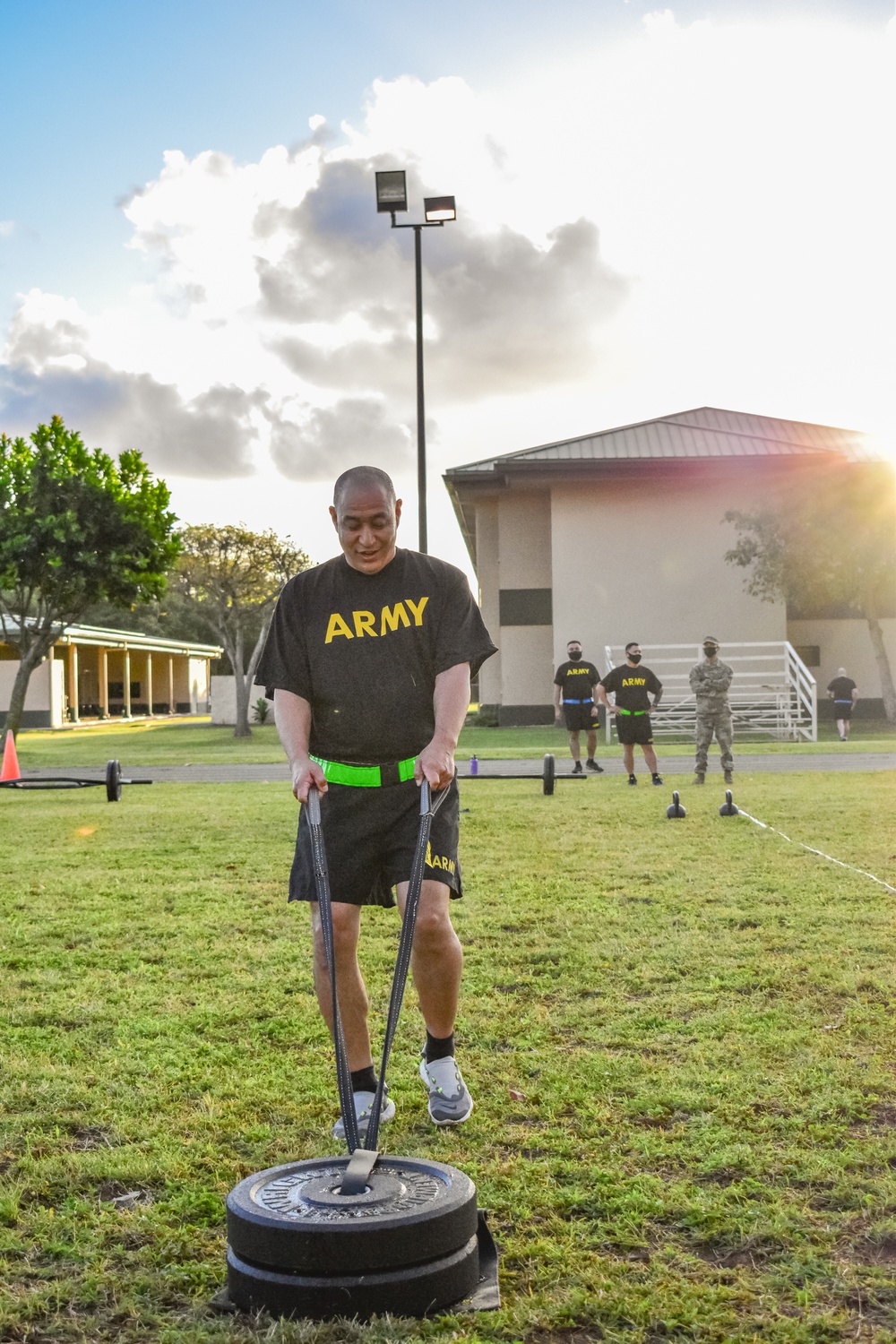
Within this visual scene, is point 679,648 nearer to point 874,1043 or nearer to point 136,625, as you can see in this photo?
point 874,1043

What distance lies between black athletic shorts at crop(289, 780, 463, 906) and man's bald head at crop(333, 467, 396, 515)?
870 mm

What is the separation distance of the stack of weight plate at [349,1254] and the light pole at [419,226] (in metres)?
15.4

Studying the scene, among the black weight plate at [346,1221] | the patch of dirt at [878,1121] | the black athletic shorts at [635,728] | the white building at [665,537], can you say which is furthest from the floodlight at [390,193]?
the black weight plate at [346,1221]

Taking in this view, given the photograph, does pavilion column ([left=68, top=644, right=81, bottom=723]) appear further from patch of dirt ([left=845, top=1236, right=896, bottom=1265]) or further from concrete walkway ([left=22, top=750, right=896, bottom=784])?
patch of dirt ([left=845, top=1236, right=896, bottom=1265])

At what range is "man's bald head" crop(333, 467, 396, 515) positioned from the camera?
3.71m

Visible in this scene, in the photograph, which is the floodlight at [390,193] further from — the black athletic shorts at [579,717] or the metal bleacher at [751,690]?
the metal bleacher at [751,690]

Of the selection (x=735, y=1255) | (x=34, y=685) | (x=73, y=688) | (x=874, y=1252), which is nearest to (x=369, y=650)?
(x=735, y=1255)

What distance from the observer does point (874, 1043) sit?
4648 mm

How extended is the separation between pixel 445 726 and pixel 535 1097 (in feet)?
4.42

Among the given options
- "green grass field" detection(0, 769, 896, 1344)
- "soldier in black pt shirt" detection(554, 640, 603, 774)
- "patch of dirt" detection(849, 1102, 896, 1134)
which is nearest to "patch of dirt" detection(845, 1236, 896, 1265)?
"green grass field" detection(0, 769, 896, 1344)

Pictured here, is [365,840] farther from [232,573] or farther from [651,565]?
[232,573]

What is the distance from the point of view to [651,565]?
33.6m

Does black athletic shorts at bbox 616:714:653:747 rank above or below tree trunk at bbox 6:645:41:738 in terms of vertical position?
below

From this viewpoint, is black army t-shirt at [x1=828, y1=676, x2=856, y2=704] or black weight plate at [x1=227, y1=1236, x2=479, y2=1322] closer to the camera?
black weight plate at [x1=227, y1=1236, x2=479, y2=1322]
